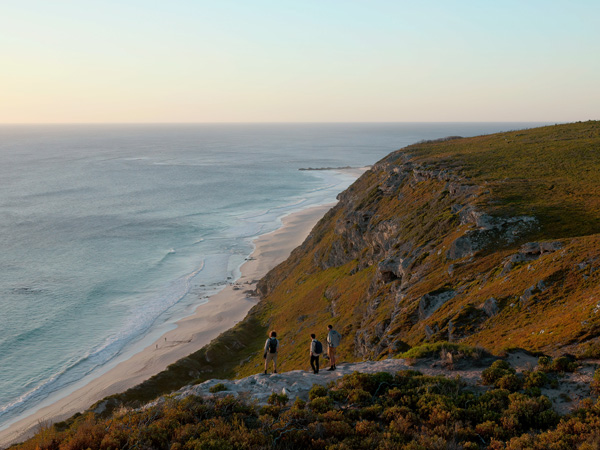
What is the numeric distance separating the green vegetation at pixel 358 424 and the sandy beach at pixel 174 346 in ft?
71.4

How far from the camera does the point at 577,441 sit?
10898 mm

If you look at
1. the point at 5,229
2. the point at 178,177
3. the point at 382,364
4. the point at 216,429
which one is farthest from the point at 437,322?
the point at 178,177

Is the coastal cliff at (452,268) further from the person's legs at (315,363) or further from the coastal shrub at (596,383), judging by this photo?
the person's legs at (315,363)

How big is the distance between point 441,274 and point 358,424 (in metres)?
18.3

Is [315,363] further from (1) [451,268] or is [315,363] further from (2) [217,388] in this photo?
(1) [451,268]

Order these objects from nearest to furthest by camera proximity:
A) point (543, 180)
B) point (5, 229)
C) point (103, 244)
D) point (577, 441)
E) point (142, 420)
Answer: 1. point (577, 441)
2. point (142, 420)
3. point (543, 180)
4. point (103, 244)
5. point (5, 229)

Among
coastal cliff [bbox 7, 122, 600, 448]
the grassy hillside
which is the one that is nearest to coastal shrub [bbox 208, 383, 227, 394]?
coastal cliff [bbox 7, 122, 600, 448]

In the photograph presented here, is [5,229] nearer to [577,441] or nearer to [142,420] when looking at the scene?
[142,420]

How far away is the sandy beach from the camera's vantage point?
37078 mm

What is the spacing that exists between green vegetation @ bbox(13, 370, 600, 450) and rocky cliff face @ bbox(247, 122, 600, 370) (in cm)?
547

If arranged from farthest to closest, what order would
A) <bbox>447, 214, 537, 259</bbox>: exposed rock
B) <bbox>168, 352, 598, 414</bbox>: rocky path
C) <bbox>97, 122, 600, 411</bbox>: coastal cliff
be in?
<bbox>447, 214, 537, 259</bbox>: exposed rock
<bbox>97, 122, 600, 411</bbox>: coastal cliff
<bbox>168, 352, 598, 414</bbox>: rocky path

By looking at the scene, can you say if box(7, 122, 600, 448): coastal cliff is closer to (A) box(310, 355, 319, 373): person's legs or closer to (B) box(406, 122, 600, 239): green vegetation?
(B) box(406, 122, 600, 239): green vegetation

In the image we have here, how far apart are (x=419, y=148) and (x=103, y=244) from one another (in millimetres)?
64229

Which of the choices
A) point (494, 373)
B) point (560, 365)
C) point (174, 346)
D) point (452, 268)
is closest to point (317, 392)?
point (494, 373)
